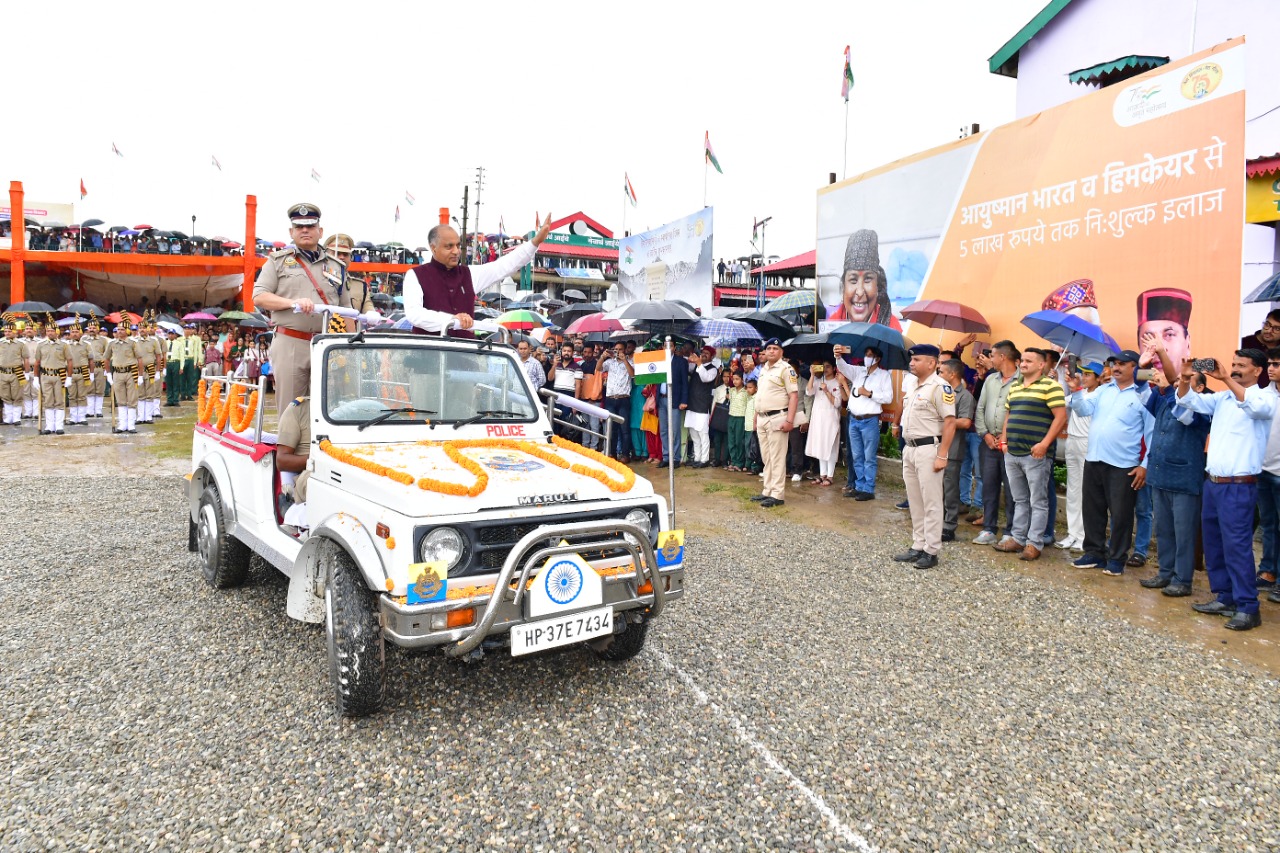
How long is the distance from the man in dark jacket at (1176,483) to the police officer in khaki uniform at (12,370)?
60.9 ft

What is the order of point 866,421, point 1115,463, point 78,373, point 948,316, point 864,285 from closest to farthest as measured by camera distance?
1. point 1115,463
2. point 948,316
3. point 866,421
4. point 864,285
5. point 78,373

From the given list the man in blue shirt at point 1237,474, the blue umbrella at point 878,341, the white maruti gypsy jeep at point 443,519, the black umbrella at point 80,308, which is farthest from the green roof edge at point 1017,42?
the black umbrella at point 80,308

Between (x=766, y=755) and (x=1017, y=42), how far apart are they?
1707 cm

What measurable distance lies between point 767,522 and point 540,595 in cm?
532

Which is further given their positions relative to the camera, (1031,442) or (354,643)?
(1031,442)

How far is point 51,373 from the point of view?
14.2m

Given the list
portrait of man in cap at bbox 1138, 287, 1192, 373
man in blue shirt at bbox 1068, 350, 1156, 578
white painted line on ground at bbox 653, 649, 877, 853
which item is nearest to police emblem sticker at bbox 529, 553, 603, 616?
white painted line on ground at bbox 653, 649, 877, 853

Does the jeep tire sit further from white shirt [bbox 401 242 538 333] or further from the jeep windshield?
white shirt [bbox 401 242 538 333]

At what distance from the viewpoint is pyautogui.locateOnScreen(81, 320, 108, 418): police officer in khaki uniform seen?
607 inches

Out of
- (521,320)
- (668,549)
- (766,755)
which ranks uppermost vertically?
(521,320)

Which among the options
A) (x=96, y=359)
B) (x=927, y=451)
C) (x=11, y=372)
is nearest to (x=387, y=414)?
(x=927, y=451)

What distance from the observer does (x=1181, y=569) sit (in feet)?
19.4

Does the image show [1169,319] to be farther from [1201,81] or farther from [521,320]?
[521,320]

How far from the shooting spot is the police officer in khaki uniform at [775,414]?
9180 mm
